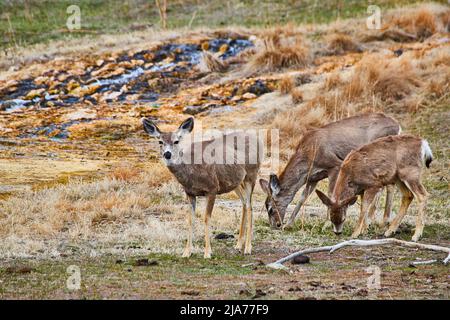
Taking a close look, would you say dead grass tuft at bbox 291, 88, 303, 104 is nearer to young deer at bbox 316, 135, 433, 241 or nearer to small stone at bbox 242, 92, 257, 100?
small stone at bbox 242, 92, 257, 100

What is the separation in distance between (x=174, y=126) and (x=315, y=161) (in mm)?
7989

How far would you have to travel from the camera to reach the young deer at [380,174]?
12734mm

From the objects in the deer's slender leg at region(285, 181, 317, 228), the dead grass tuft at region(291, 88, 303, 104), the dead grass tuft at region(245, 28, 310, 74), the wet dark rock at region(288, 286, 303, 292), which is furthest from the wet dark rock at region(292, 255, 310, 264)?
the dead grass tuft at region(245, 28, 310, 74)

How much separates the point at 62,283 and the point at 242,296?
2.09 m

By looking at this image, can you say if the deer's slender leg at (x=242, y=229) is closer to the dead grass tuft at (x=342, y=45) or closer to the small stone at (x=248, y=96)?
the small stone at (x=248, y=96)

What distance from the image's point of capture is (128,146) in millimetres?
20812

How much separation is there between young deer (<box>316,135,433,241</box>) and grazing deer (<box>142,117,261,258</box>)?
1365 mm

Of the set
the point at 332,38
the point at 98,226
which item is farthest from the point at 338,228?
the point at 332,38

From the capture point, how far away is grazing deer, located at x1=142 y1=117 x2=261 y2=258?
11195mm

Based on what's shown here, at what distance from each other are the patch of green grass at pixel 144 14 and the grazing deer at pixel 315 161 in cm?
1753

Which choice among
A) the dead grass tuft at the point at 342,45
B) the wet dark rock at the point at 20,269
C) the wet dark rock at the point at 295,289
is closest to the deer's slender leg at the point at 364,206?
Answer: the wet dark rock at the point at 295,289

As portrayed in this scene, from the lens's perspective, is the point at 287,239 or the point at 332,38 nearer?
the point at 287,239
